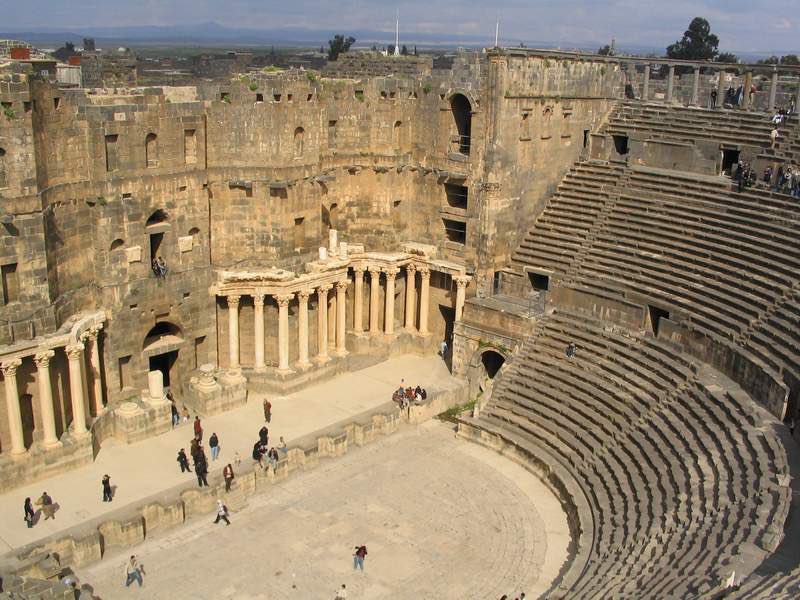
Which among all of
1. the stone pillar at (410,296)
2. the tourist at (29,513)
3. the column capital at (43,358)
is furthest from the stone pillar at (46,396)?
the stone pillar at (410,296)

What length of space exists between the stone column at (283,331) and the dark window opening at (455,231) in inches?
297

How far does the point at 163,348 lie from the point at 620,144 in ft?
67.0

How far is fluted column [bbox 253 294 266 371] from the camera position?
32.5m

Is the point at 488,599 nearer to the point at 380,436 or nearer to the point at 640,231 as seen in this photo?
the point at 380,436

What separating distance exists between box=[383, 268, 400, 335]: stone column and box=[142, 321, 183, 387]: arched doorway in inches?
338

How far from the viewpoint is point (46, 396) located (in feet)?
87.2

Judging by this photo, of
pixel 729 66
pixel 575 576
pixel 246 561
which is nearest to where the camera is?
pixel 575 576

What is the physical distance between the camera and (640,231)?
33.6 metres

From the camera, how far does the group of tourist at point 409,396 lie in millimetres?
31641

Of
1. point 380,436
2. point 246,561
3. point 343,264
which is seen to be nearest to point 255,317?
point 343,264

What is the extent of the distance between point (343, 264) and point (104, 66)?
17.0 m

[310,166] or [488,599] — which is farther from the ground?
[310,166]

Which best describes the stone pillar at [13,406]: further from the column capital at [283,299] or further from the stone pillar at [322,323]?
the stone pillar at [322,323]

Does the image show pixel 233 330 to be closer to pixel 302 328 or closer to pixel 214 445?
pixel 302 328
